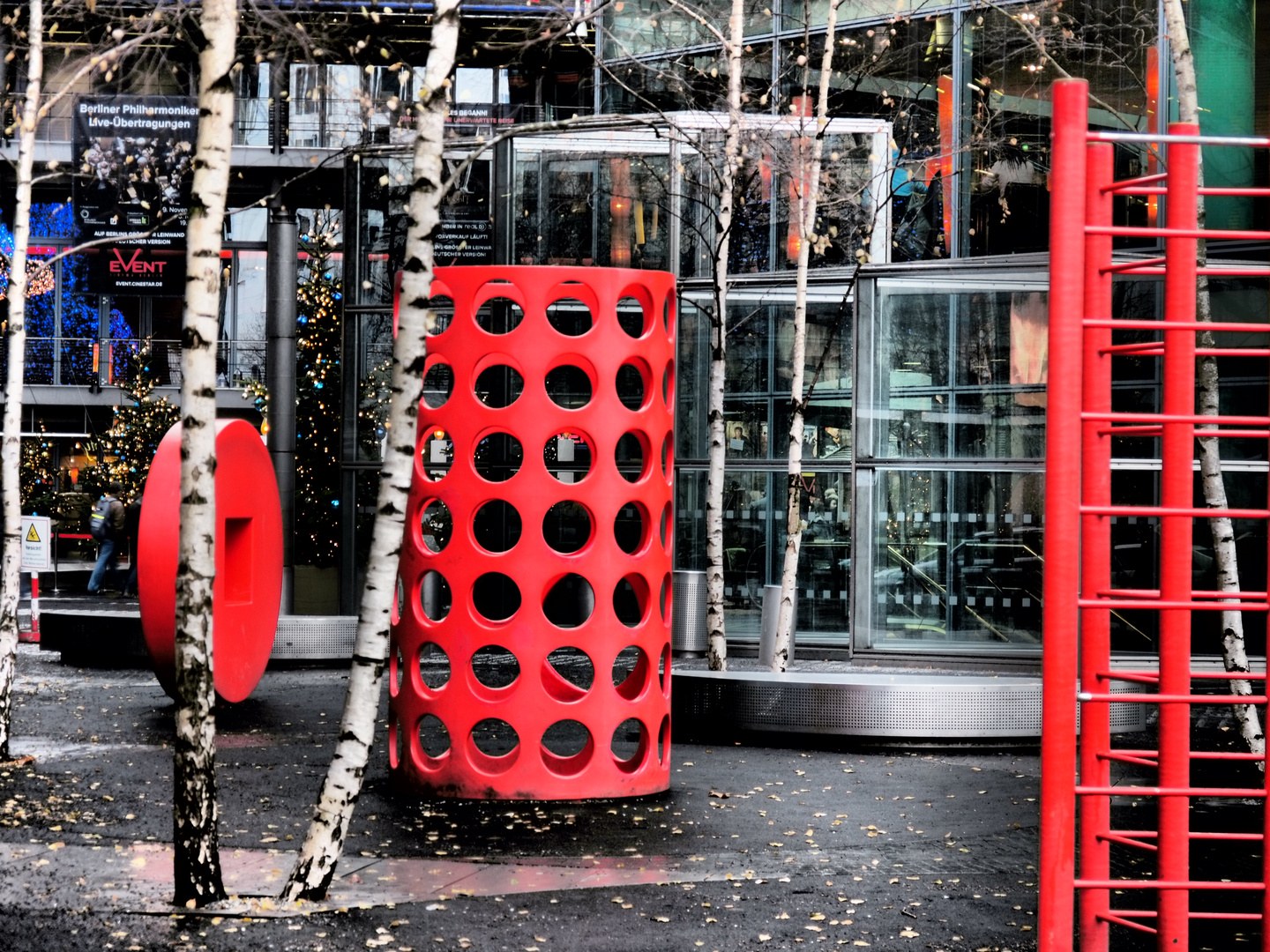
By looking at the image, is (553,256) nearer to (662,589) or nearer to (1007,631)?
(1007,631)

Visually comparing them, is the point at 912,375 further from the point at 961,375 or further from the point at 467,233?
the point at 467,233

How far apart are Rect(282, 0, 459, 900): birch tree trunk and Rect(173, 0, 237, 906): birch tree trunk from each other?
413mm

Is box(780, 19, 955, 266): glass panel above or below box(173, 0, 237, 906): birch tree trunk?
above

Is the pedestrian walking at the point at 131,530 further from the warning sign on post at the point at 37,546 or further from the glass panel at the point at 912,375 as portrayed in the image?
the glass panel at the point at 912,375

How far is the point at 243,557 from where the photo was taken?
521 inches

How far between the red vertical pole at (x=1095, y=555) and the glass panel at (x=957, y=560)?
1253cm

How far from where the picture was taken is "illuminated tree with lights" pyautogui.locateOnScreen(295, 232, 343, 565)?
24062 millimetres

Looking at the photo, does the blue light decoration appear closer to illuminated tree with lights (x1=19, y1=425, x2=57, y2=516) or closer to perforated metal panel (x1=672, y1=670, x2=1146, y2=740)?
illuminated tree with lights (x1=19, y1=425, x2=57, y2=516)

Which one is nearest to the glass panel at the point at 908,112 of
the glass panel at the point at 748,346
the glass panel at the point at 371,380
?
the glass panel at the point at 748,346

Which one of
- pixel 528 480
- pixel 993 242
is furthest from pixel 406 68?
pixel 993 242

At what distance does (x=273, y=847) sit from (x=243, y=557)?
221 inches

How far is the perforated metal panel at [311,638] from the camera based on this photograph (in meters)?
17.2

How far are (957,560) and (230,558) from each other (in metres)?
8.16

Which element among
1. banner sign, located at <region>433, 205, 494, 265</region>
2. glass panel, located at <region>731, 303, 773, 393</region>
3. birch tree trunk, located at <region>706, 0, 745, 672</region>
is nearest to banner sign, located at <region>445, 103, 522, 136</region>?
banner sign, located at <region>433, 205, 494, 265</region>
